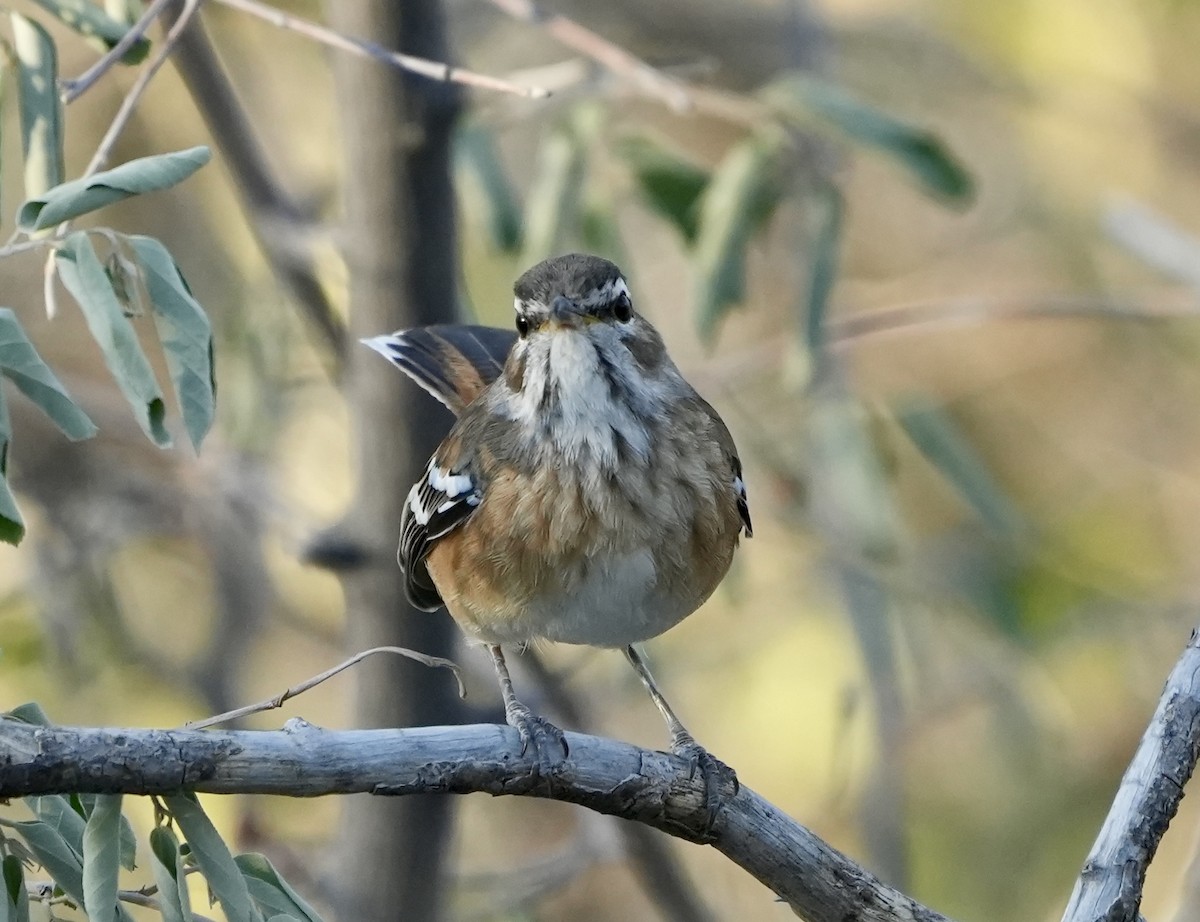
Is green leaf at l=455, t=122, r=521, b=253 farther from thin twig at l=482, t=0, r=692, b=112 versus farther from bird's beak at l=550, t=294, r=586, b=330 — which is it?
bird's beak at l=550, t=294, r=586, b=330

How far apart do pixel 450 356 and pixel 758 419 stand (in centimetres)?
265

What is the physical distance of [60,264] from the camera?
2.26m

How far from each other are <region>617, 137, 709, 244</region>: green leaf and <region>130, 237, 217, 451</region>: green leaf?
7.43 ft

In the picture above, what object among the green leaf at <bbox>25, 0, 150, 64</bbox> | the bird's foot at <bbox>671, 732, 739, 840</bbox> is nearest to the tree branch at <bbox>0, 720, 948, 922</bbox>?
the bird's foot at <bbox>671, 732, 739, 840</bbox>

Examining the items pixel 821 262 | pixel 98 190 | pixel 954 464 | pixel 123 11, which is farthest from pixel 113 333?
pixel 954 464

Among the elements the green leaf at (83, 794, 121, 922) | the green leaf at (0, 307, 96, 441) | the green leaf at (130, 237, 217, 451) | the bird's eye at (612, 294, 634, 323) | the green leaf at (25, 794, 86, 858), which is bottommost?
the green leaf at (83, 794, 121, 922)

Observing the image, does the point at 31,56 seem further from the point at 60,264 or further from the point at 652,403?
the point at 652,403

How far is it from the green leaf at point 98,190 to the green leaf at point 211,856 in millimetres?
855

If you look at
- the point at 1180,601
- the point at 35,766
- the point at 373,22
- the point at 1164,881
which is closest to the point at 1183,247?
the point at 1180,601

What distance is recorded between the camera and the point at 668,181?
14.5ft

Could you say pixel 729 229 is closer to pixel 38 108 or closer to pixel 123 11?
pixel 123 11

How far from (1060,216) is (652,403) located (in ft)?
17.1

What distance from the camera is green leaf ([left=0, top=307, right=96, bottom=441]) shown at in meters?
2.11

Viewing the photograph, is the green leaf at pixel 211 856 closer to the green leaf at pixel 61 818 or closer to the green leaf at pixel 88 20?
the green leaf at pixel 61 818
